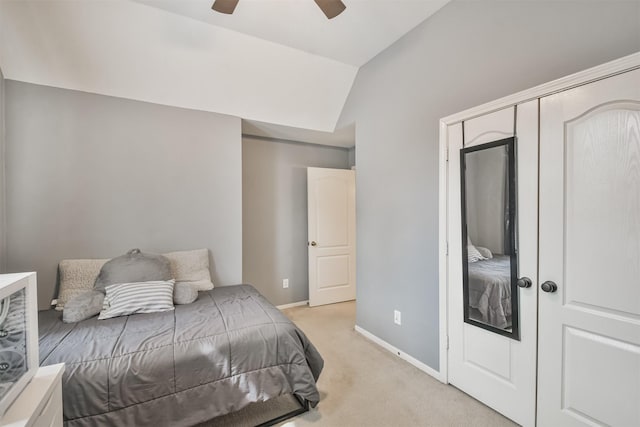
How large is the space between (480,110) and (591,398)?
171cm

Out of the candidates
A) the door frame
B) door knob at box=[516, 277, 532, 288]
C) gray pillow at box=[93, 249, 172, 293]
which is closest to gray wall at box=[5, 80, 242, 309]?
gray pillow at box=[93, 249, 172, 293]

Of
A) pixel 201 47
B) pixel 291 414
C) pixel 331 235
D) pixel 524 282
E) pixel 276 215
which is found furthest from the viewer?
pixel 331 235

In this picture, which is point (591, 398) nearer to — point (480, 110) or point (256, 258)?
point (480, 110)

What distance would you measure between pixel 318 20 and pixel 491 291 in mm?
2418

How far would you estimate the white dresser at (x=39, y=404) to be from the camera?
840 millimetres

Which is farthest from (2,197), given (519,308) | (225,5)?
(519,308)

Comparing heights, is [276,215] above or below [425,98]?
below

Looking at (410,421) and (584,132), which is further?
(410,421)

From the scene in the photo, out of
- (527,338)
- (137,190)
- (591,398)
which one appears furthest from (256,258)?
(591,398)

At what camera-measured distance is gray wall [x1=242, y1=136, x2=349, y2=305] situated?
3.67 metres

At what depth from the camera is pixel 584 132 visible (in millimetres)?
1438

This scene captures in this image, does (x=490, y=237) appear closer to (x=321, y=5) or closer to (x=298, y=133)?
(x=321, y=5)

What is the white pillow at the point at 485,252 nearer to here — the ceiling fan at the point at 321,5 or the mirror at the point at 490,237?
the mirror at the point at 490,237

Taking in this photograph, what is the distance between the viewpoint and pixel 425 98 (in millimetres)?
2326
